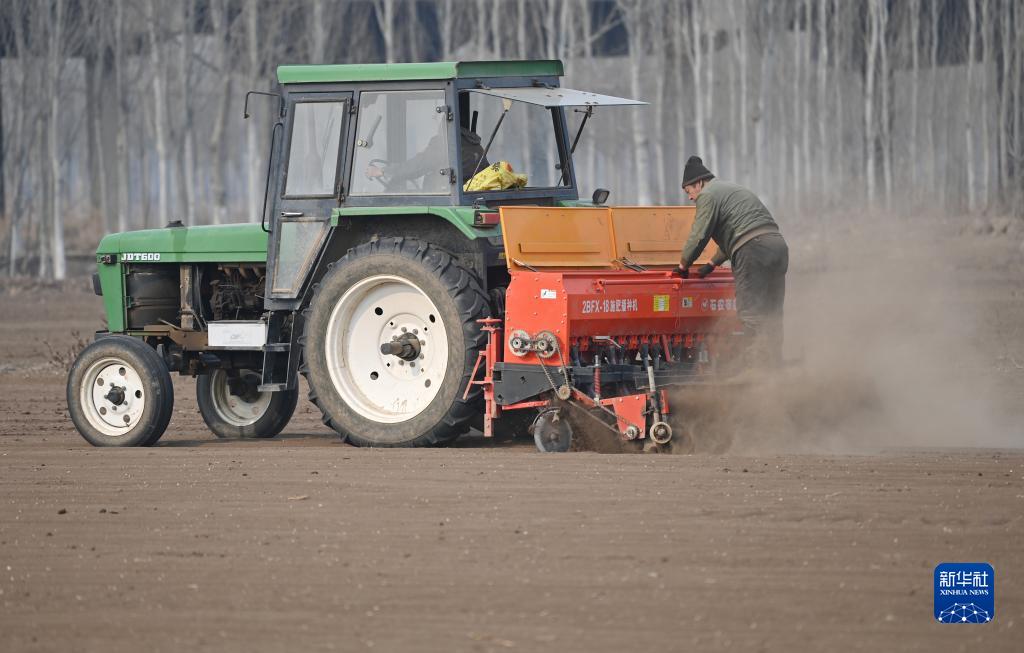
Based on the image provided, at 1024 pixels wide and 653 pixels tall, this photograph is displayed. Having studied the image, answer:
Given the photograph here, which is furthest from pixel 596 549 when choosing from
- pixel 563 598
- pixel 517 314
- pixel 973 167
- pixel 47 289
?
pixel 973 167

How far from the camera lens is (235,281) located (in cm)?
1145

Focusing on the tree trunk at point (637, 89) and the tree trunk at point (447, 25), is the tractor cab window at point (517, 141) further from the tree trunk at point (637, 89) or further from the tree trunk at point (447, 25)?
the tree trunk at point (447, 25)

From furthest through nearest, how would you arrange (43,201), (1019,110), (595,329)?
1. (1019,110)
2. (43,201)
3. (595,329)

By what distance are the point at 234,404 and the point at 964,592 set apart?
734 cm

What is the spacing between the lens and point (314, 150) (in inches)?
411

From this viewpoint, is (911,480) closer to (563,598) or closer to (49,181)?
(563,598)

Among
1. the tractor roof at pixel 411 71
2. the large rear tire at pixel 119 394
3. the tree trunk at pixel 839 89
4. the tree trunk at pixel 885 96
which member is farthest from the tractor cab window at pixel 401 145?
the tree trunk at pixel 839 89

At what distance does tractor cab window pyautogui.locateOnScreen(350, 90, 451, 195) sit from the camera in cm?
1006

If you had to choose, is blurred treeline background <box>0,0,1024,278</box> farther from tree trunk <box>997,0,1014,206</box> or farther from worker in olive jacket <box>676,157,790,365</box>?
worker in olive jacket <box>676,157,790,365</box>

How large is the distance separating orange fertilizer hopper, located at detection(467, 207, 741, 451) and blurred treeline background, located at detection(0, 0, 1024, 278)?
827 inches

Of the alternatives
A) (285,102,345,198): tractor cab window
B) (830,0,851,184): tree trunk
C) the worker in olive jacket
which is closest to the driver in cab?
(285,102,345,198): tractor cab window

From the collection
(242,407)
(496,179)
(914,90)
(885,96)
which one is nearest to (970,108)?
(914,90)

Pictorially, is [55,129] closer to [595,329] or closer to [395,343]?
[395,343]

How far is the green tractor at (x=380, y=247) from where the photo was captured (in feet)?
32.5
